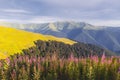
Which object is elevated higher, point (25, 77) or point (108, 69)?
point (108, 69)

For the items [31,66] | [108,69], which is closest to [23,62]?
[31,66]

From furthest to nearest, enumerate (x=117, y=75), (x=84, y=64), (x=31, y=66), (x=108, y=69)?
(x=31, y=66), (x=84, y=64), (x=108, y=69), (x=117, y=75)

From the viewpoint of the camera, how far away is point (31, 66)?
83438mm

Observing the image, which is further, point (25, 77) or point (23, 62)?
point (23, 62)

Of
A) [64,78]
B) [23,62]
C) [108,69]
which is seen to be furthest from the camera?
[23,62]

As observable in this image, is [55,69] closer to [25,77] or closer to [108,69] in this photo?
[25,77]

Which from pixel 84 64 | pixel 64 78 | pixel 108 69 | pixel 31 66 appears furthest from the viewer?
pixel 31 66

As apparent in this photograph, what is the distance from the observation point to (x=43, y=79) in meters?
72.1

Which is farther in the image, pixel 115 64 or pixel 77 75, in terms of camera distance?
pixel 77 75

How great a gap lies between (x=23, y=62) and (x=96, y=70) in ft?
115

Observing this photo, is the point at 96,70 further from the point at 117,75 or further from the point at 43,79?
the point at 43,79

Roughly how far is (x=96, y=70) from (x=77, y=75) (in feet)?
19.6

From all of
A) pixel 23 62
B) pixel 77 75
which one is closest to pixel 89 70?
pixel 77 75

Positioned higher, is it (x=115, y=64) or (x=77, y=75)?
(x=115, y=64)
